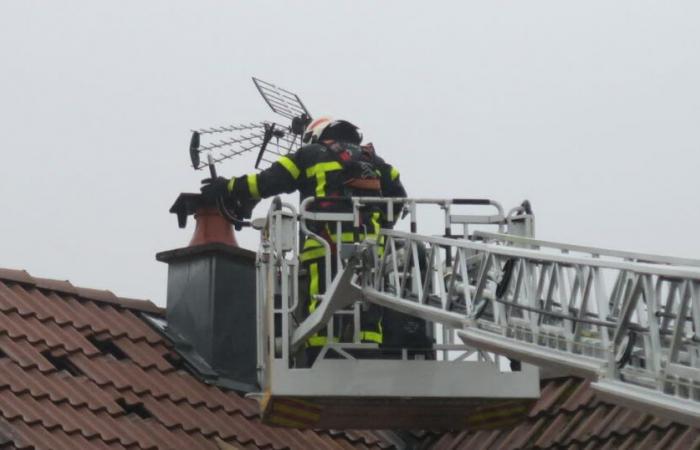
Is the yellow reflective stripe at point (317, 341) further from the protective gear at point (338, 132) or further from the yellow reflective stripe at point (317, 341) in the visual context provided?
the protective gear at point (338, 132)

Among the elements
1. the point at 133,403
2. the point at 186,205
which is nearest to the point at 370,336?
the point at 133,403

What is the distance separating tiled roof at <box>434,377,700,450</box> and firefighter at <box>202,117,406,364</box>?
1956 mm

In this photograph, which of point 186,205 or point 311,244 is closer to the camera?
point 311,244

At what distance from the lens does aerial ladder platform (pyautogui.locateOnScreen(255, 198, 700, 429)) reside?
8.23m

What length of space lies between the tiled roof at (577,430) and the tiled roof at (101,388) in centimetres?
97

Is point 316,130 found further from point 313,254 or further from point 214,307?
point 214,307

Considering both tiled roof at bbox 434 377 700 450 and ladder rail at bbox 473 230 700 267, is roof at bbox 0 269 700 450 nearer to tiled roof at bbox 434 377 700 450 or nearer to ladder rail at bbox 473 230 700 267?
tiled roof at bbox 434 377 700 450

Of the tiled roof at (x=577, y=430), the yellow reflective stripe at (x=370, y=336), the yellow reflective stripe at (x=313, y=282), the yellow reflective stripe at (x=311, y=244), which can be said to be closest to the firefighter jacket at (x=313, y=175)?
the yellow reflective stripe at (x=311, y=244)

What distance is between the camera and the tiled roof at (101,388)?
11266mm

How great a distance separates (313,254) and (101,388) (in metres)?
2.17

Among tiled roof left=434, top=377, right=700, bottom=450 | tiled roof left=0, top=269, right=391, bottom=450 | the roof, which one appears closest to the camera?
tiled roof left=0, top=269, right=391, bottom=450

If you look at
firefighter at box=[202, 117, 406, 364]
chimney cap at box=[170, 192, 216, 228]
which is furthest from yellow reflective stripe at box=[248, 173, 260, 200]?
chimney cap at box=[170, 192, 216, 228]

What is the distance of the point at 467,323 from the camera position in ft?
31.1

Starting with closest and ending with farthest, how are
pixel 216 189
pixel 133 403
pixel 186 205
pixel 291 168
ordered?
pixel 291 168, pixel 216 189, pixel 133 403, pixel 186 205
